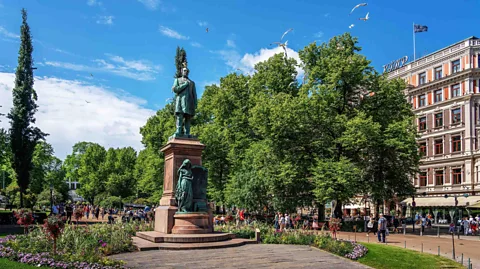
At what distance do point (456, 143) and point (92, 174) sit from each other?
59220mm

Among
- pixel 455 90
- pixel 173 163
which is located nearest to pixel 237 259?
pixel 173 163

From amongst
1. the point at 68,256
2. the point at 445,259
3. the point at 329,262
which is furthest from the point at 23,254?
the point at 445,259

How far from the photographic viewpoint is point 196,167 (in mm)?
18797

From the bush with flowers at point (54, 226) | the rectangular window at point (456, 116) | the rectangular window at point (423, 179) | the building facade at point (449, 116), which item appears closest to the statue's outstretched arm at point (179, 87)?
the bush with flowers at point (54, 226)

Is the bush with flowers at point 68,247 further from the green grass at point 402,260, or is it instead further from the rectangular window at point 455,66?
the rectangular window at point 455,66

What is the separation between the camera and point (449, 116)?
51.7 metres

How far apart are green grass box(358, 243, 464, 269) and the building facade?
2896 centimetres

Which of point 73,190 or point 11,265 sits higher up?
point 73,190

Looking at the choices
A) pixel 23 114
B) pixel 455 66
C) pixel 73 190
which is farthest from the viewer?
pixel 73 190

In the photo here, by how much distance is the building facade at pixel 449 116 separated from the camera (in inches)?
1911

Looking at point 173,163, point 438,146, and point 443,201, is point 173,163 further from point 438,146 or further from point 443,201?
point 438,146

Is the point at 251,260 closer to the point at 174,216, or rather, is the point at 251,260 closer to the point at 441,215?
the point at 174,216

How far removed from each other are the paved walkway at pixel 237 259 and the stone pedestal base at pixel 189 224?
5.85 feet

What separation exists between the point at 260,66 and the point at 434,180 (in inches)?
1000
